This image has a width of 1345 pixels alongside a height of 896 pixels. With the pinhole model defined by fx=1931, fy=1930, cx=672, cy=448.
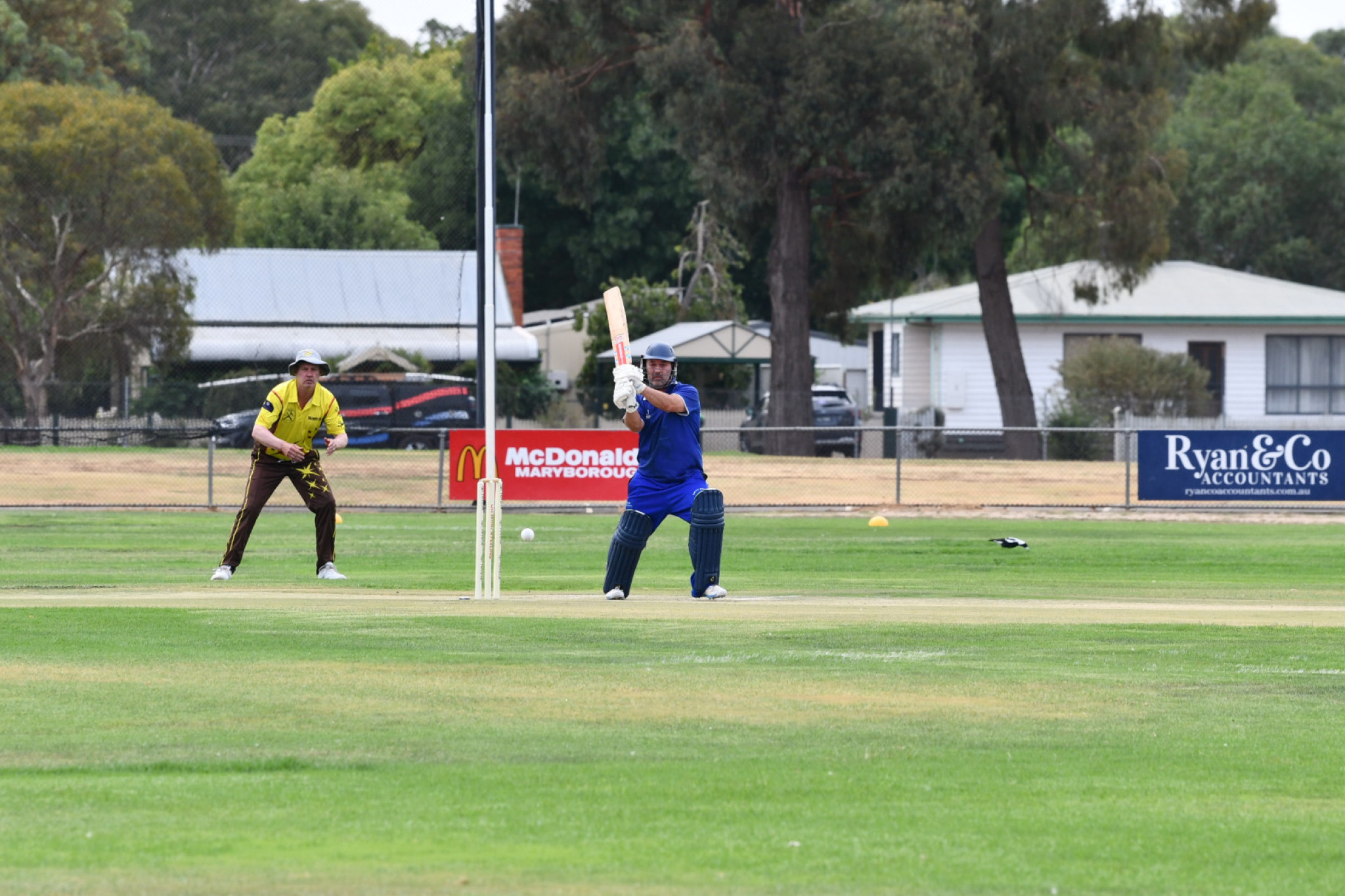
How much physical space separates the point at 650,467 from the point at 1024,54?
107 feet

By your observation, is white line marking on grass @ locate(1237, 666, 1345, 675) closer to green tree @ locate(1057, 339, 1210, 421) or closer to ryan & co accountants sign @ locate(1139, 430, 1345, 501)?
ryan & co accountants sign @ locate(1139, 430, 1345, 501)

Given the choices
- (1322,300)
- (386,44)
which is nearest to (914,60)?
(1322,300)

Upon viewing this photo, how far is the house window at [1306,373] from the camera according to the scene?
51.3 meters

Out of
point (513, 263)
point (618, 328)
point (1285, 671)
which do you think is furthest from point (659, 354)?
point (513, 263)

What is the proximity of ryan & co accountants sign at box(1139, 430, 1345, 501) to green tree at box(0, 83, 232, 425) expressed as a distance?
24.8 meters

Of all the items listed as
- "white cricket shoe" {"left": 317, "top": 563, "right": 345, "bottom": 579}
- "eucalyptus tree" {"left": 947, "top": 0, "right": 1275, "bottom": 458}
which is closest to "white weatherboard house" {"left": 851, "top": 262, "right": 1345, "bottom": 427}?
"eucalyptus tree" {"left": 947, "top": 0, "right": 1275, "bottom": 458}

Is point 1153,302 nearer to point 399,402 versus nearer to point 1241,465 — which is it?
point 399,402

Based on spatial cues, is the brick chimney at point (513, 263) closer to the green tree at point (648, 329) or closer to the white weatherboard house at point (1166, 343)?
the green tree at point (648, 329)

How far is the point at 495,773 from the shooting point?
23.3 feet

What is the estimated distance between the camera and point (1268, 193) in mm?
70312

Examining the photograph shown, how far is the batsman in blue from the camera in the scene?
13562 millimetres

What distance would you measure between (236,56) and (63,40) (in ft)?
115

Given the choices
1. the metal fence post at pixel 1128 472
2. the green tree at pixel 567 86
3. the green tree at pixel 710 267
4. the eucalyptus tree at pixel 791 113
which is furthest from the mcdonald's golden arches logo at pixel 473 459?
the green tree at pixel 710 267

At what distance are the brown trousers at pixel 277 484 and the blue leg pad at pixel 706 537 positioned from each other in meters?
3.43
